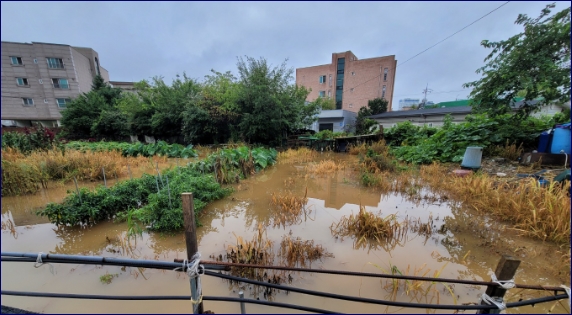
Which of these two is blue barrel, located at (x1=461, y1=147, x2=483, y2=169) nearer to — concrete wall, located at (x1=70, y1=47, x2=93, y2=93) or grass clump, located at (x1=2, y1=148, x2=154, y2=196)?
grass clump, located at (x1=2, y1=148, x2=154, y2=196)

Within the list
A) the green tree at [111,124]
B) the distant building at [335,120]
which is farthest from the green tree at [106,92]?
the distant building at [335,120]

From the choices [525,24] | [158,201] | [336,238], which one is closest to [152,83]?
[158,201]

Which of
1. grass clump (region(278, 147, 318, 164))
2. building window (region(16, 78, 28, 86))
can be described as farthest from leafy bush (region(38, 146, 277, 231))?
building window (region(16, 78, 28, 86))

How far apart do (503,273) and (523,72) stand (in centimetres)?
693

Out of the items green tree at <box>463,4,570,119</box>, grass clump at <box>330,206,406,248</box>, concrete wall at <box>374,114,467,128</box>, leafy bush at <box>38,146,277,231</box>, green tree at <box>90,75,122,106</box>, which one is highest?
green tree at <box>90,75,122,106</box>

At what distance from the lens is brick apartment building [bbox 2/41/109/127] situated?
65.4 feet

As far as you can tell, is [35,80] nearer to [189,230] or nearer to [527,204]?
[189,230]

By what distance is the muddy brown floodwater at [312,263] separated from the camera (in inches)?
86.1

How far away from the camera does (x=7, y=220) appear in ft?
12.5

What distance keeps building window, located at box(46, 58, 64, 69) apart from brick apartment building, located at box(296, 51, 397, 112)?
28.2 metres

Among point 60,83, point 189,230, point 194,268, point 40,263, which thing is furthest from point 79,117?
point 194,268

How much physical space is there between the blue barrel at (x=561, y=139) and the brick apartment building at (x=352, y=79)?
75.2 ft

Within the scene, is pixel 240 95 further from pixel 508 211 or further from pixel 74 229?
pixel 508 211

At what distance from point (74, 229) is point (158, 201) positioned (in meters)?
1.56
